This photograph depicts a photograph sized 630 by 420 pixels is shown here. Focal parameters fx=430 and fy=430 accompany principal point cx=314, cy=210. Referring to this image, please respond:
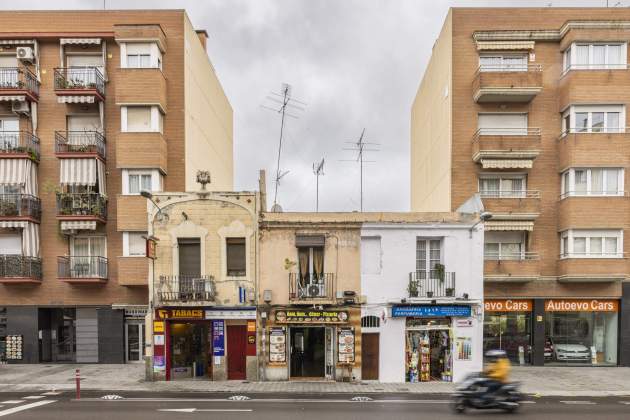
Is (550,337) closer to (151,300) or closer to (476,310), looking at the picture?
(476,310)

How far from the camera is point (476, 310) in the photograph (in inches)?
795

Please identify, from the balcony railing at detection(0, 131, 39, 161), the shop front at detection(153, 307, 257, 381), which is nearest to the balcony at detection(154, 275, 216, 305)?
the shop front at detection(153, 307, 257, 381)

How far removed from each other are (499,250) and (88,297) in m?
23.5

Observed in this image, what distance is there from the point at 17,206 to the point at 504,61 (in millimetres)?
28910

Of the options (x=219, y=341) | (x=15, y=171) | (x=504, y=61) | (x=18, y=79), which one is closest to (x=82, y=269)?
(x=15, y=171)

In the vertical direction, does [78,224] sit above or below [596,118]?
below

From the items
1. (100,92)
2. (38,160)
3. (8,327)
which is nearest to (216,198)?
(100,92)

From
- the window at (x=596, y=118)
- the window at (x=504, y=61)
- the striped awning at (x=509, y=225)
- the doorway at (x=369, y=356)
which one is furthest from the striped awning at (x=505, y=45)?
the doorway at (x=369, y=356)

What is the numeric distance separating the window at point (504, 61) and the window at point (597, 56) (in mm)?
2446

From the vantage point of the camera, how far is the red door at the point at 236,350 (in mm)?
20219

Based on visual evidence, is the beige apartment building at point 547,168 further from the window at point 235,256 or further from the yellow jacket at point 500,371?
the window at point 235,256

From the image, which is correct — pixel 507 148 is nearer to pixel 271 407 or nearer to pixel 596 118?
pixel 596 118

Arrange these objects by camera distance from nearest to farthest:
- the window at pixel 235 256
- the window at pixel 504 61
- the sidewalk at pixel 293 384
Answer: the sidewalk at pixel 293 384 < the window at pixel 235 256 < the window at pixel 504 61

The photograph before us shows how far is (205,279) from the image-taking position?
790 inches
